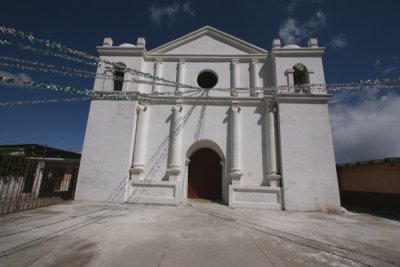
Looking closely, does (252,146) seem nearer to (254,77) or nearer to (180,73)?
(254,77)

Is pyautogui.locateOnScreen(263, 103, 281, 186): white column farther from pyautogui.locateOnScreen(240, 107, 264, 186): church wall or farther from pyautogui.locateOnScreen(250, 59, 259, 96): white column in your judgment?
pyautogui.locateOnScreen(250, 59, 259, 96): white column

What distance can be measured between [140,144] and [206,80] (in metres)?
5.48

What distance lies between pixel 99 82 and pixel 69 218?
760 cm

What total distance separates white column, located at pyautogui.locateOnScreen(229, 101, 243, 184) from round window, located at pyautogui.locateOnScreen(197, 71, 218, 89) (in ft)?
7.14

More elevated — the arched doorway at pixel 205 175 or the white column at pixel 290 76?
the white column at pixel 290 76

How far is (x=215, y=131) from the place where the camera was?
10.5 meters

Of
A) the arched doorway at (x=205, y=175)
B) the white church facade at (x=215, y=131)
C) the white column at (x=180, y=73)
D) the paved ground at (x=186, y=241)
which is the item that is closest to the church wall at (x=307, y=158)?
the white church facade at (x=215, y=131)

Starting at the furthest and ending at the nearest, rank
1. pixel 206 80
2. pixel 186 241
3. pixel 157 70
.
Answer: pixel 206 80 → pixel 157 70 → pixel 186 241

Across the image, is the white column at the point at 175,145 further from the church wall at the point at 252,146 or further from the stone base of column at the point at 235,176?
the church wall at the point at 252,146

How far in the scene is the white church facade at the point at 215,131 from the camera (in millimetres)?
9234

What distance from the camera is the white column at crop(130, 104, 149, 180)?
973 centimetres

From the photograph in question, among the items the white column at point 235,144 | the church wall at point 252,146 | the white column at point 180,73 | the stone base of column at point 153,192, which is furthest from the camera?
the white column at point 180,73

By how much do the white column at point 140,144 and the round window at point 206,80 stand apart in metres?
3.68

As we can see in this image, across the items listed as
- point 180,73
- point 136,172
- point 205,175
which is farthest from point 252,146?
point 136,172
